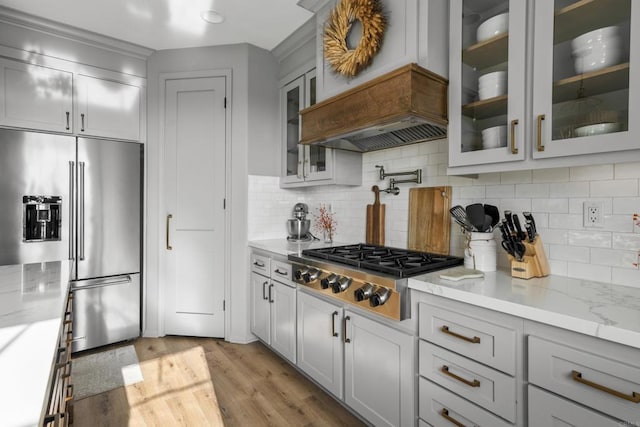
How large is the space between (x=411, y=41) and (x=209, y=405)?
251 cm

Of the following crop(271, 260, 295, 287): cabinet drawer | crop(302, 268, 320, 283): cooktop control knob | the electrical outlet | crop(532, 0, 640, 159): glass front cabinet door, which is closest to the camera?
crop(532, 0, 640, 159): glass front cabinet door

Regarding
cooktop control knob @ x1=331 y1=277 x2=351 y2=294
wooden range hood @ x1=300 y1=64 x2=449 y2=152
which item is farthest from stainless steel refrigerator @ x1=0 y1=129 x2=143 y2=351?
cooktop control knob @ x1=331 y1=277 x2=351 y2=294

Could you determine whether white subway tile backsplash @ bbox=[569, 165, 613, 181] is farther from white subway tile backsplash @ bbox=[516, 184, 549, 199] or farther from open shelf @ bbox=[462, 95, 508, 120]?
open shelf @ bbox=[462, 95, 508, 120]

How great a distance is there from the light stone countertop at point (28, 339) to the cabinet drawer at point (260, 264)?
1340mm

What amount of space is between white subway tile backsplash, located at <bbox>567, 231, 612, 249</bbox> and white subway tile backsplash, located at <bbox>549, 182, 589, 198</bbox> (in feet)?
0.61

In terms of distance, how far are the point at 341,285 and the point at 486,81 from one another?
1292 mm

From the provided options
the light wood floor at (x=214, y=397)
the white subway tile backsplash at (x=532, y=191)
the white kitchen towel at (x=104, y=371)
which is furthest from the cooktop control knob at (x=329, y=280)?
the white kitchen towel at (x=104, y=371)

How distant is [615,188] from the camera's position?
1.49 metres

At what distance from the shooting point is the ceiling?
2512mm

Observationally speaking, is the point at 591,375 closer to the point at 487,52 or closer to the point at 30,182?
the point at 487,52

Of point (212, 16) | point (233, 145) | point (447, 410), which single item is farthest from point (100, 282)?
point (447, 410)

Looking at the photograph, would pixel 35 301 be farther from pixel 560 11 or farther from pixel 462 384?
pixel 560 11

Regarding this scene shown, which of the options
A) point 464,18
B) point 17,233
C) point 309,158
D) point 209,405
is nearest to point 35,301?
point 209,405

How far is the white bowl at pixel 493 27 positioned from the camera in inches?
61.2
